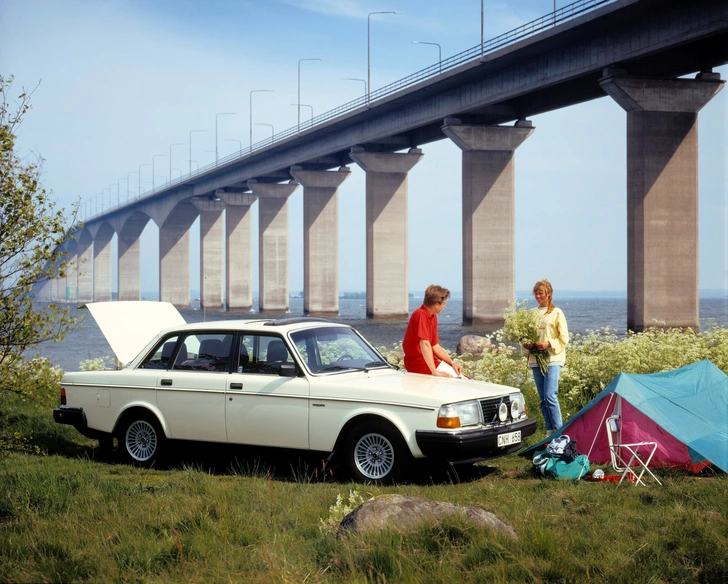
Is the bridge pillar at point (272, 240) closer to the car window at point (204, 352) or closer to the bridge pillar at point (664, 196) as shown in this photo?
the bridge pillar at point (664, 196)

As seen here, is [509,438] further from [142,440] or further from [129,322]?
[129,322]

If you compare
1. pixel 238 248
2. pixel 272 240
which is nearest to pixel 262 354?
pixel 272 240

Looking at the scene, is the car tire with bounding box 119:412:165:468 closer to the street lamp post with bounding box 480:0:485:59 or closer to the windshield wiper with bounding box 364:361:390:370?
the windshield wiper with bounding box 364:361:390:370

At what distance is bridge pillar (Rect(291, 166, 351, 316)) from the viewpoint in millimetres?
67938

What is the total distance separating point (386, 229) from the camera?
58.9 metres

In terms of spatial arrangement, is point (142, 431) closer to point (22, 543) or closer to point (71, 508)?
point (71, 508)

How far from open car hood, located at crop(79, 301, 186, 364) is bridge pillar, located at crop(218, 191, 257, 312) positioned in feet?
243

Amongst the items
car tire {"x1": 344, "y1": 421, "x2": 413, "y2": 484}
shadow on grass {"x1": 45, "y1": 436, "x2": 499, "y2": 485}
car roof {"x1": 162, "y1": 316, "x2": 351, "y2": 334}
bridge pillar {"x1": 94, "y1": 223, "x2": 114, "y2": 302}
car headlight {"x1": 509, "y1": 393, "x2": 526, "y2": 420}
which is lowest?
shadow on grass {"x1": 45, "y1": 436, "x2": 499, "y2": 485}

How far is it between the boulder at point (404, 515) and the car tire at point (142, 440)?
3976 mm

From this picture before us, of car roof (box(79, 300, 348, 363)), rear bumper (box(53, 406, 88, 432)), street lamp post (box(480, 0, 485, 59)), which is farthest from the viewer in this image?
street lamp post (box(480, 0, 485, 59))

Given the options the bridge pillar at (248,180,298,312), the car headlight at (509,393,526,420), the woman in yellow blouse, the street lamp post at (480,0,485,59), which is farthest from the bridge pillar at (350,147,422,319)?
the car headlight at (509,393,526,420)

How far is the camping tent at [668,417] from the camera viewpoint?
808 centimetres

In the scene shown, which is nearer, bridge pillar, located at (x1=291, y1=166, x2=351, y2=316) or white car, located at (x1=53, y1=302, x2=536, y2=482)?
white car, located at (x1=53, y1=302, x2=536, y2=482)

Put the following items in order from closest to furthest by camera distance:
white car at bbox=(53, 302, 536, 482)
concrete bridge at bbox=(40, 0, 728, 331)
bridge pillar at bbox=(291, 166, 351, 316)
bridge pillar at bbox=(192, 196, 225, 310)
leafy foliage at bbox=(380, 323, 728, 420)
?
white car at bbox=(53, 302, 536, 482) < leafy foliage at bbox=(380, 323, 728, 420) < concrete bridge at bbox=(40, 0, 728, 331) < bridge pillar at bbox=(291, 166, 351, 316) < bridge pillar at bbox=(192, 196, 225, 310)
